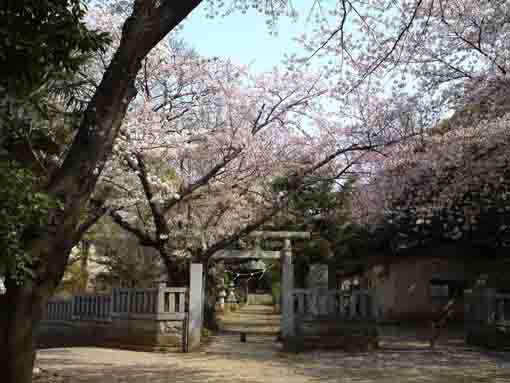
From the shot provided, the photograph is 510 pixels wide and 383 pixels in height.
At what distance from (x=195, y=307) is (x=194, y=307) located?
25mm

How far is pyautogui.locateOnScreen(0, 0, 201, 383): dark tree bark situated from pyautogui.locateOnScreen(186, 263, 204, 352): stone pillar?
706 centimetres

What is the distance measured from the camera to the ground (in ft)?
27.7

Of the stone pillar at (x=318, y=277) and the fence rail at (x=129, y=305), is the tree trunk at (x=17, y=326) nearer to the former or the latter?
the fence rail at (x=129, y=305)

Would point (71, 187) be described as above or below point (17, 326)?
above

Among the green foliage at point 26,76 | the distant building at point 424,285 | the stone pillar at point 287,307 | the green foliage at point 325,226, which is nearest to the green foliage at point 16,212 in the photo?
the green foliage at point 26,76

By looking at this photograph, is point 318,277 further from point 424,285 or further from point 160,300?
point 424,285

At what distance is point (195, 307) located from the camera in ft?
40.3

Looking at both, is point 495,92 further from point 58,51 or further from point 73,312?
point 73,312

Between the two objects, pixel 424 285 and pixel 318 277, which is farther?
pixel 424 285

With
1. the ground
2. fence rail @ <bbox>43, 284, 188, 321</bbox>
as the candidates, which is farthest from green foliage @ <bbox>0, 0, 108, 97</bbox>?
fence rail @ <bbox>43, 284, 188, 321</bbox>

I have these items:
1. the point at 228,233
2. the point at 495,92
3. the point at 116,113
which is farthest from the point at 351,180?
the point at 116,113

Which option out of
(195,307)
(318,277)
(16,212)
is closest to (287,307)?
(318,277)

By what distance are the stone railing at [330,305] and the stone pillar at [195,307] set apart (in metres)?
2.10

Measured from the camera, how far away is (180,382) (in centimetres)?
805
